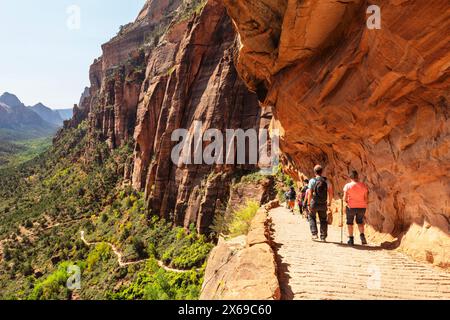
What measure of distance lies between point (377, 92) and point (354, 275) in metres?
5.14

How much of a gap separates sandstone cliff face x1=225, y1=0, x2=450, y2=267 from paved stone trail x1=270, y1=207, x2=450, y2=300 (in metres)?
0.74

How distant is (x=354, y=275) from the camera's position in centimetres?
570

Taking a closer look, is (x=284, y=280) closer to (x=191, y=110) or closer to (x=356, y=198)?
(x=356, y=198)

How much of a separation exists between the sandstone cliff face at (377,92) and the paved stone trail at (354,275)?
0.74 meters

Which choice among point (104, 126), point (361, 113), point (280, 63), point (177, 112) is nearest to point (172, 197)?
point (177, 112)

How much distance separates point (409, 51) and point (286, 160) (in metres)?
13.9

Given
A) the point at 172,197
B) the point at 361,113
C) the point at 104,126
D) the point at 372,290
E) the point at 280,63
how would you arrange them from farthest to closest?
the point at 104,126, the point at 172,197, the point at 280,63, the point at 361,113, the point at 372,290

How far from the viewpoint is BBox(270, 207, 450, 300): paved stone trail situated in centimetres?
509

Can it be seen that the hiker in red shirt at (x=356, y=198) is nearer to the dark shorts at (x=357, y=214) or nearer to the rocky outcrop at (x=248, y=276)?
the dark shorts at (x=357, y=214)

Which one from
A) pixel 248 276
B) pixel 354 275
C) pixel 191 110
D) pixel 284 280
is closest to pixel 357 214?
pixel 354 275

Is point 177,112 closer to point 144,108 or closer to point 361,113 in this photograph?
point 144,108

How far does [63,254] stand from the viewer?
49.5 m

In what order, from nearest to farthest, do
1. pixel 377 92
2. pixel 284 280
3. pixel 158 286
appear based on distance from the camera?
pixel 284 280, pixel 377 92, pixel 158 286

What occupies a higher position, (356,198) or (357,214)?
(356,198)
